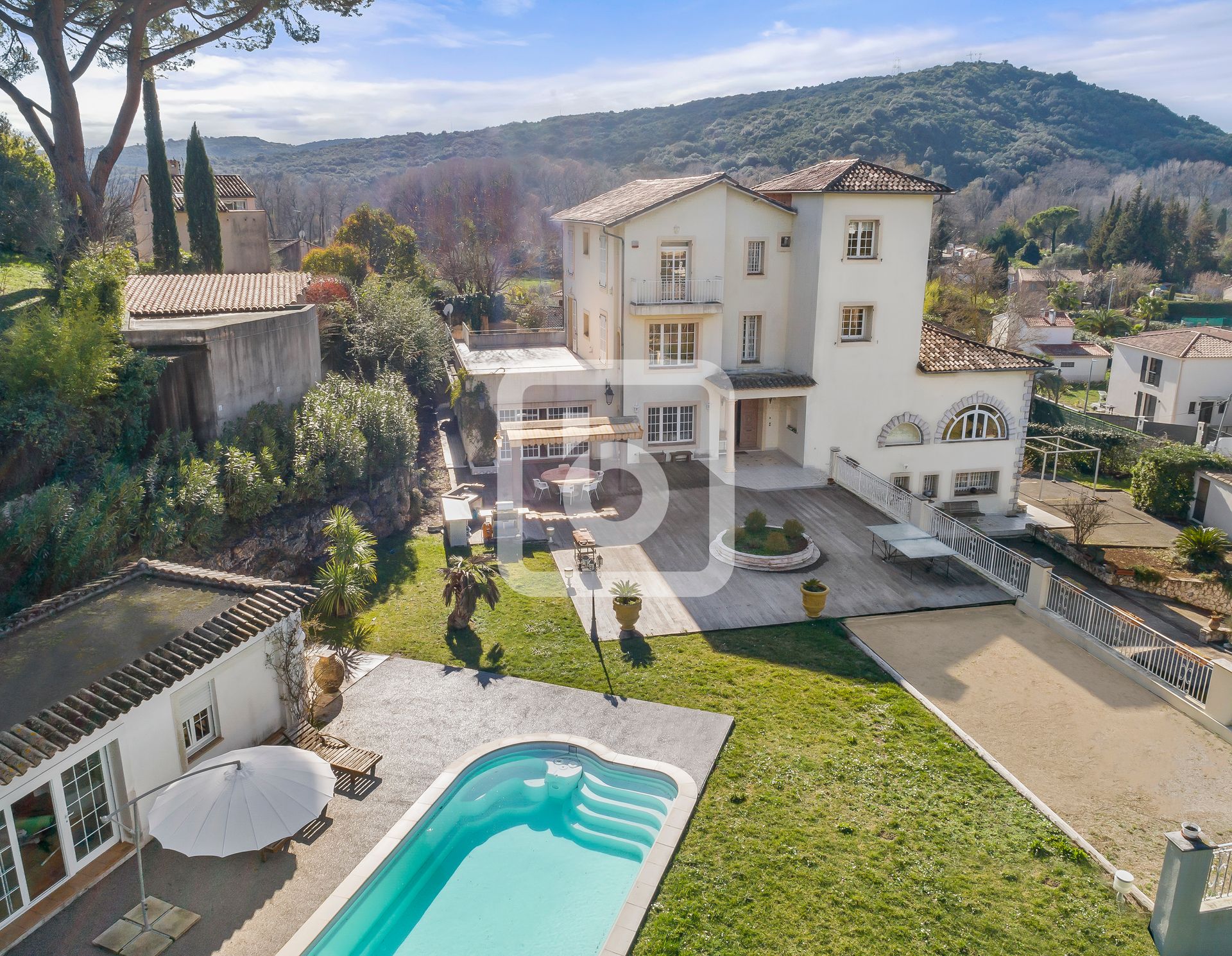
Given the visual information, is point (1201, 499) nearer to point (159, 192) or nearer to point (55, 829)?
point (55, 829)

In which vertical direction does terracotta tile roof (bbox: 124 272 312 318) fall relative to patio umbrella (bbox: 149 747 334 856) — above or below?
above

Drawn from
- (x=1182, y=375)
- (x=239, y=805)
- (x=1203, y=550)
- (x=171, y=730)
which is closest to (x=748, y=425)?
(x=1203, y=550)

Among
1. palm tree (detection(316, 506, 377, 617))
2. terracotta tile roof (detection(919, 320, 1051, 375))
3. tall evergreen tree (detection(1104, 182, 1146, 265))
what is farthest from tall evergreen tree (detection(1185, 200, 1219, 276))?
palm tree (detection(316, 506, 377, 617))

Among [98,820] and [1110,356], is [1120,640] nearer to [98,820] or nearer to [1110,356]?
[98,820]

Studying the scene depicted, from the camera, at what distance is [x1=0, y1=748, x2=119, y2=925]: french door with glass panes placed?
363 inches

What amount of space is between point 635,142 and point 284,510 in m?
104

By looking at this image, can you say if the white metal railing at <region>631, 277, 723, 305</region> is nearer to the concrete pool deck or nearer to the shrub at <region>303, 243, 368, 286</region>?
the concrete pool deck

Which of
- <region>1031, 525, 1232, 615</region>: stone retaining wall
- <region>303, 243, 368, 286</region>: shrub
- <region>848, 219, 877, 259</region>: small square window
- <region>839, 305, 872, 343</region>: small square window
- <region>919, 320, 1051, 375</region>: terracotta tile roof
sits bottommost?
<region>1031, 525, 1232, 615</region>: stone retaining wall

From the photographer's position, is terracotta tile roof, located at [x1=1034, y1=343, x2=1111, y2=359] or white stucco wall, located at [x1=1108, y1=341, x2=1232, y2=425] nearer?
white stucco wall, located at [x1=1108, y1=341, x2=1232, y2=425]

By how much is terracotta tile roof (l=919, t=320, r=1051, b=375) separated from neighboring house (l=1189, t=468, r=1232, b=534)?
10.5m

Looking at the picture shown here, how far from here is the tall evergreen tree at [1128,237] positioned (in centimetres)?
8619

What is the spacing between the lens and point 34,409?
16297 mm

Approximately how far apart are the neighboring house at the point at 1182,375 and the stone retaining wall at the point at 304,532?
4431cm

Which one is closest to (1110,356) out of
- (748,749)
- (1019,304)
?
(1019,304)
